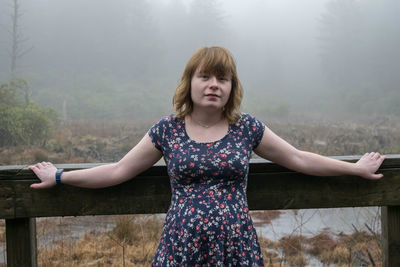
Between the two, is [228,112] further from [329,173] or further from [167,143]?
[329,173]

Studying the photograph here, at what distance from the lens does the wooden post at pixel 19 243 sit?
1.70m

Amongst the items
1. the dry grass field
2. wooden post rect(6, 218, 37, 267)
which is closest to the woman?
wooden post rect(6, 218, 37, 267)

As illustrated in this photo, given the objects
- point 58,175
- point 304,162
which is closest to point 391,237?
point 304,162

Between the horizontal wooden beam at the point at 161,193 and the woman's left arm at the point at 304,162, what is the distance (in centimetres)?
7

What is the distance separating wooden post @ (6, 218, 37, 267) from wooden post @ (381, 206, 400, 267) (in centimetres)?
161

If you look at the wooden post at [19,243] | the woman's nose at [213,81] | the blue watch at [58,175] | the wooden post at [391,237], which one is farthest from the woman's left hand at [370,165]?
the wooden post at [19,243]

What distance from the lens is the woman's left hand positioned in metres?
1.71

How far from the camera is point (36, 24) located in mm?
71000

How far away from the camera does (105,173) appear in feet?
5.43

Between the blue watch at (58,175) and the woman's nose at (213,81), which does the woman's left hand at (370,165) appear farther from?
the blue watch at (58,175)

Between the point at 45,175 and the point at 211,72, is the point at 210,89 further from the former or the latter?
the point at 45,175

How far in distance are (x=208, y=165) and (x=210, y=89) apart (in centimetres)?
31

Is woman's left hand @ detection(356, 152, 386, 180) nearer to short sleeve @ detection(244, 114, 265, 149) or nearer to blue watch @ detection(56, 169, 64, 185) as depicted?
short sleeve @ detection(244, 114, 265, 149)

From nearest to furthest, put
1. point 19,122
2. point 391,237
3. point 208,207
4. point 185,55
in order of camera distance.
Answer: point 208,207, point 391,237, point 19,122, point 185,55
